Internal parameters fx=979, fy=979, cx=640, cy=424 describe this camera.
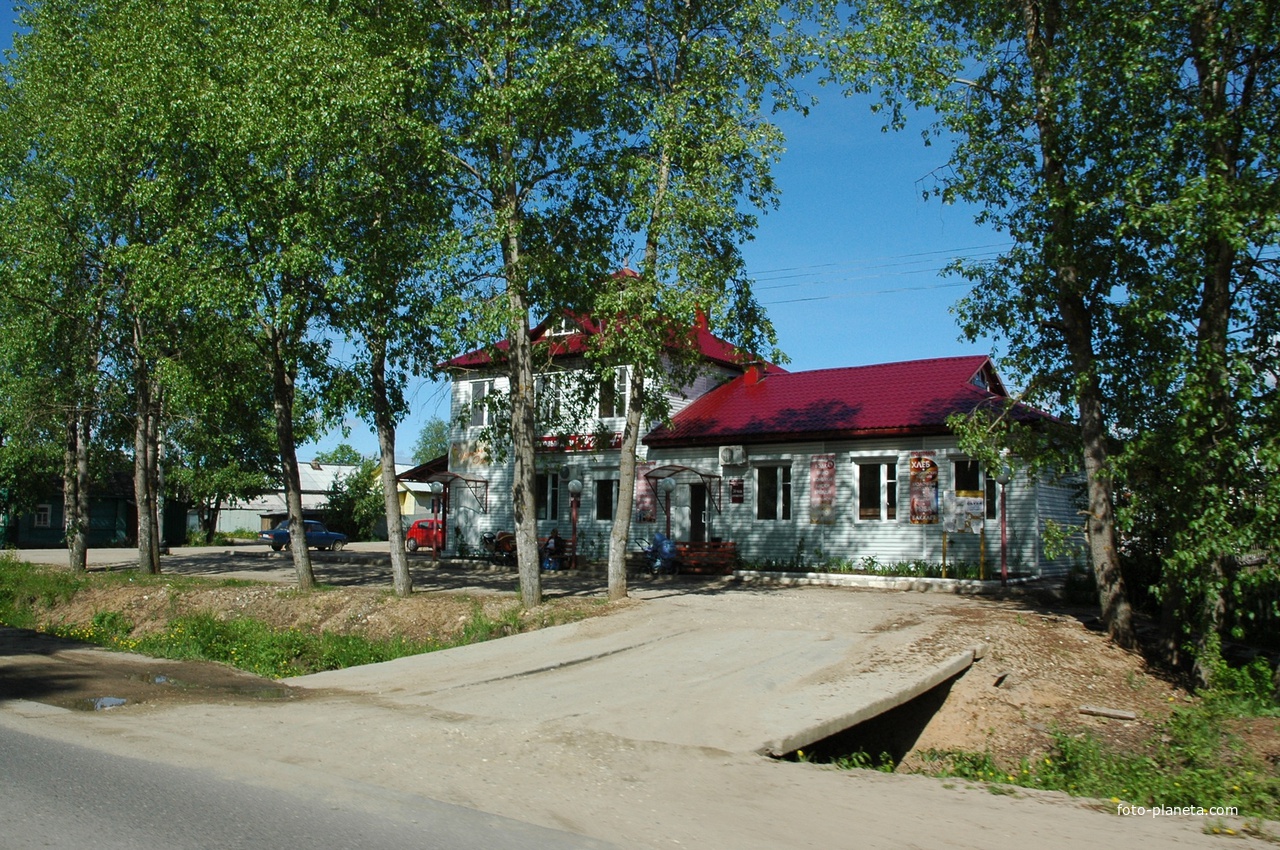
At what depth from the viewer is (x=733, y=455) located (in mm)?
26969

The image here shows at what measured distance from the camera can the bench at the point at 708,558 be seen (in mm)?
25734

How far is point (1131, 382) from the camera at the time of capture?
1456cm

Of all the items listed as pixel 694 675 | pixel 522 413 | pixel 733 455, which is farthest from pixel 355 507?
pixel 694 675

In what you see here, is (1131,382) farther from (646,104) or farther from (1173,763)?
(646,104)

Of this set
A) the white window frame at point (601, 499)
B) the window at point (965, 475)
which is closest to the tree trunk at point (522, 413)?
the window at point (965, 475)

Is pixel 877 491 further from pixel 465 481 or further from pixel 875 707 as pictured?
pixel 875 707

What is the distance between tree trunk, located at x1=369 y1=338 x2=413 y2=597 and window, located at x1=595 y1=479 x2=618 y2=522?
11919 mm

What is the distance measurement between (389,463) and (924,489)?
13.0m

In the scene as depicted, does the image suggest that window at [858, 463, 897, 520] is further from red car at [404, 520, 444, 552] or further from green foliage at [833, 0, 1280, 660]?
red car at [404, 520, 444, 552]

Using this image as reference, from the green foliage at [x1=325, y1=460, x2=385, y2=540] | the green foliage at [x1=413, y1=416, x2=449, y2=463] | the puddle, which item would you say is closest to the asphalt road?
the puddle

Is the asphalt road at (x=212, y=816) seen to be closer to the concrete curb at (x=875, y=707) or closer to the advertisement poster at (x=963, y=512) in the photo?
the concrete curb at (x=875, y=707)

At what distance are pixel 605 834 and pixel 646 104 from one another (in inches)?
534

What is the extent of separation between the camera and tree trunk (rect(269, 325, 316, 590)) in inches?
797

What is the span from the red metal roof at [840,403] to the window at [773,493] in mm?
1073
